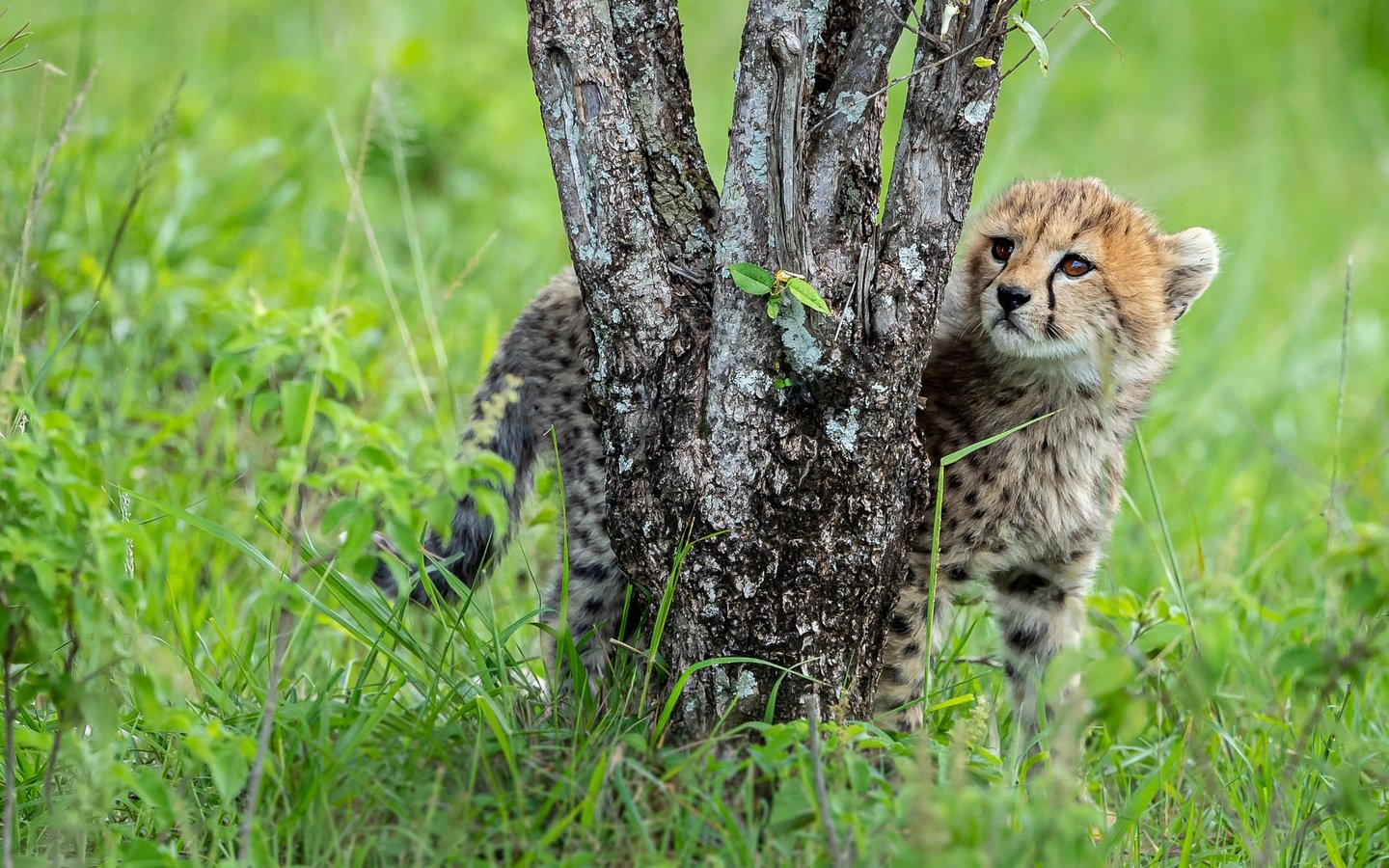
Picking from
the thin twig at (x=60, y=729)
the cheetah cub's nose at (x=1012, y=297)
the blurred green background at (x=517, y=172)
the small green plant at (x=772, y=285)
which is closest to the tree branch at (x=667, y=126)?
the small green plant at (x=772, y=285)

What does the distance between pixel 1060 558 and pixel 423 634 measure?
1.58 meters

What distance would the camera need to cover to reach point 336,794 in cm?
217

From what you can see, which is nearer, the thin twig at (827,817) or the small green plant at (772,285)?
the thin twig at (827,817)

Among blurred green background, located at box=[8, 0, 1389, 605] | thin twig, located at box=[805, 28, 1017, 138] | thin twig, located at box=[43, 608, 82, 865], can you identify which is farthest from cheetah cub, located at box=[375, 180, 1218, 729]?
thin twig, located at box=[43, 608, 82, 865]

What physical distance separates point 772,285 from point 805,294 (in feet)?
0.29

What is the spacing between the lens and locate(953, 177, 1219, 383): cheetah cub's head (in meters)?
3.06

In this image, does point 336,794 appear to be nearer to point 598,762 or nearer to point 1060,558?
point 598,762

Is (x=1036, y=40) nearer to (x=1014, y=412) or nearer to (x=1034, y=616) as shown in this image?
(x=1014, y=412)

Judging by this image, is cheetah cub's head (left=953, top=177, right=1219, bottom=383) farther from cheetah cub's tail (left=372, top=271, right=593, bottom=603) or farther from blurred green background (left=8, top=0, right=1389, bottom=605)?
cheetah cub's tail (left=372, top=271, right=593, bottom=603)

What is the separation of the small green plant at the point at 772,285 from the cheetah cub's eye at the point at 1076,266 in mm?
1104

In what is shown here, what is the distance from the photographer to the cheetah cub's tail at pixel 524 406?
3.21 meters

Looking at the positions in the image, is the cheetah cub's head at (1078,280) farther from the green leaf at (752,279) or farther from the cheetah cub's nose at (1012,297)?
the green leaf at (752,279)

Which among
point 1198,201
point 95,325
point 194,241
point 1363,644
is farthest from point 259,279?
point 1198,201

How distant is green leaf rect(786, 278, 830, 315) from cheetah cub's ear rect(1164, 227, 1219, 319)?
1.47 metres
